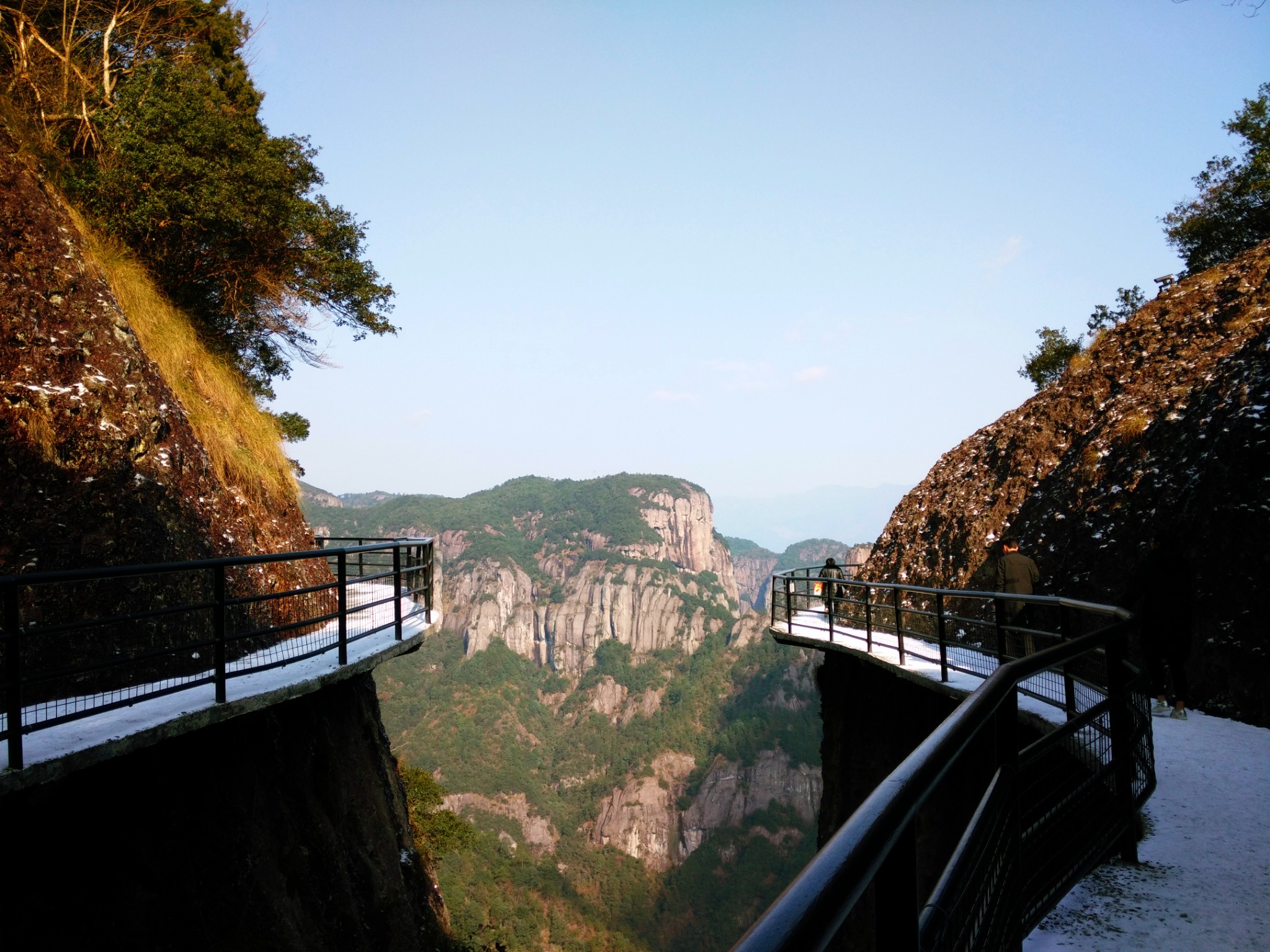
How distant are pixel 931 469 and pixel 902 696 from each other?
1187cm

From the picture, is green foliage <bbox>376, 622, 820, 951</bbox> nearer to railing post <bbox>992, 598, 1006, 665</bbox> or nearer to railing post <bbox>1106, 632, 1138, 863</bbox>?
railing post <bbox>992, 598, 1006, 665</bbox>

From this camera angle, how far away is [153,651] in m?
4.78

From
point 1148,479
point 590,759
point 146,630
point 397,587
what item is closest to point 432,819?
point 397,587

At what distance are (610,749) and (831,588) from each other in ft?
485

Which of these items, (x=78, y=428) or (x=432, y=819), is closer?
(x=78, y=428)

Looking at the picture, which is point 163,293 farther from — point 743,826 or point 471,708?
point 471,708

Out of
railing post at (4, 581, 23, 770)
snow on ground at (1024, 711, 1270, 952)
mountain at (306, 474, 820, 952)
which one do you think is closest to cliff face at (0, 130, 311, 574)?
railing post at (4, 581, 23, 770)

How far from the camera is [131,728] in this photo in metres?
4.78

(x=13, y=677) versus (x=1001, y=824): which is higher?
(x=13, y=677)

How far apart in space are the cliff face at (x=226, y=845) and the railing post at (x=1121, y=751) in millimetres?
5378

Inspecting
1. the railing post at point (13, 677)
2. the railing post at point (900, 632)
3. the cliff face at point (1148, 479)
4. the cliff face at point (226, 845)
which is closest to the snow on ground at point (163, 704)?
the railing post at point (13, 677)

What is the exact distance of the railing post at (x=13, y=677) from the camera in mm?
3898

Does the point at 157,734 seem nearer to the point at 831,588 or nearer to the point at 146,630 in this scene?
the point at 146,630

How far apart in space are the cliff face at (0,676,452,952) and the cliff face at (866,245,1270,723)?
27.3 ft
